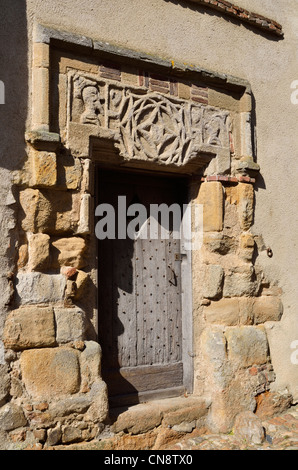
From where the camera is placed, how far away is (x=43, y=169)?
9.61 ft

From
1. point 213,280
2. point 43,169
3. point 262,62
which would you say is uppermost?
point 262,62

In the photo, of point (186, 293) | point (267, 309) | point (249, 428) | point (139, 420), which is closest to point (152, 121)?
point (186, 293)

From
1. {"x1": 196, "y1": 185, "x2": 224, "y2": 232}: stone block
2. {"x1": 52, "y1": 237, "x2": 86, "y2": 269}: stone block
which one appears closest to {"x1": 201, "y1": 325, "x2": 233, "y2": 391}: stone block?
{"x1": 196, "y1": 185, "x2": 224, "y2": 232}: stone block

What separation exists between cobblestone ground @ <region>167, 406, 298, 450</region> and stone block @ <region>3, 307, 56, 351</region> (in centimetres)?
133

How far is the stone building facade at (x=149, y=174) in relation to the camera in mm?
2879

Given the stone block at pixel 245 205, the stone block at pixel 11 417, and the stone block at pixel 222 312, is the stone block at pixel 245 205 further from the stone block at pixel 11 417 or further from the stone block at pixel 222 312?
the stone block at pixel 11 417

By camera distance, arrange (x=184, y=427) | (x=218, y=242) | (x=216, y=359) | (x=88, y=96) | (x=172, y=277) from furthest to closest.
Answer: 1. (x=172, y=277)
2. (x=218, y=242)
3. (x=216, y=359)
4. (x=184, y=427)
5. (x=88, y=96)

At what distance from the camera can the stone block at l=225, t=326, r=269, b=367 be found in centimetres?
365

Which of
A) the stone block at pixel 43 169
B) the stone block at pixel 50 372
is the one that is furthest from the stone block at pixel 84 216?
the stone block at pixel 50 372

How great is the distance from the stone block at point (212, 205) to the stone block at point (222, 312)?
63 cm

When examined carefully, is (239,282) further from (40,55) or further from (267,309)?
(40,55)

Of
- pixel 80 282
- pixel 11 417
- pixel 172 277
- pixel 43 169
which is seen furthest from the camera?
pixel 172 277

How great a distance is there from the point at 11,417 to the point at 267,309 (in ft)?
7.65
